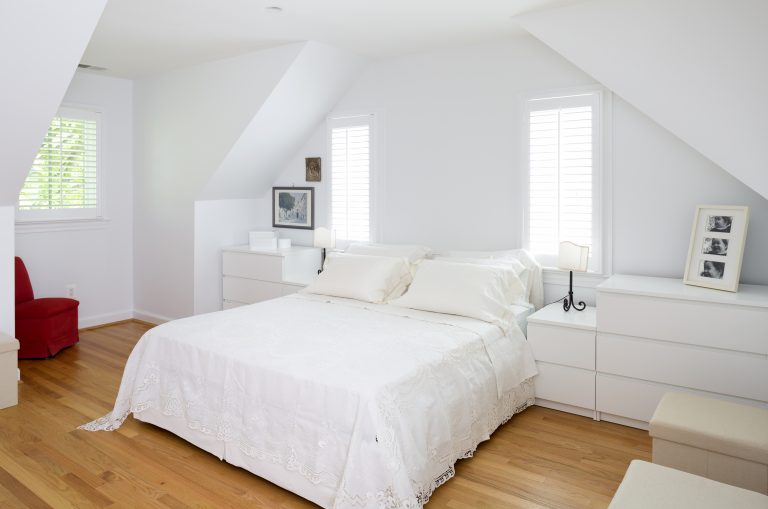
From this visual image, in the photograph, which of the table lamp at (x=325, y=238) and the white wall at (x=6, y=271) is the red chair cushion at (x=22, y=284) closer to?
the white wall at (x=6, y=271)

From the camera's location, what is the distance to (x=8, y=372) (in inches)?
141

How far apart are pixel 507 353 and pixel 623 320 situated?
670 millimetres

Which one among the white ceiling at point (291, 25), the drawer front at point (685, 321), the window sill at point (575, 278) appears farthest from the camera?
the window sill at point (575, 278)

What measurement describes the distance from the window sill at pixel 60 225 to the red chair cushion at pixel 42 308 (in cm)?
72

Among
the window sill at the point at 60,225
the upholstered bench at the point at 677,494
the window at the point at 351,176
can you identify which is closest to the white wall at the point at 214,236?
the window at the point at 351,176

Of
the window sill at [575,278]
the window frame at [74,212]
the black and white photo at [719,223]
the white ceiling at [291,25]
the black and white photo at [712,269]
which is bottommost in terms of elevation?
the window sill at [575,278]

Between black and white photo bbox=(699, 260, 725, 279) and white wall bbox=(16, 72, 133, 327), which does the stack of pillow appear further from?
white wall bbox=(16, 72, 133, 327)

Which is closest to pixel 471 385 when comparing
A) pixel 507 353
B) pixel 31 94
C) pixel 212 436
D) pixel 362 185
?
pixel 507 353

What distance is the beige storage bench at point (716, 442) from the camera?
226cm

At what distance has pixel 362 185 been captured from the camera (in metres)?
5.02

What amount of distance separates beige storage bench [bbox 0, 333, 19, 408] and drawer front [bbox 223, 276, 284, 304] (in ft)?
6.36

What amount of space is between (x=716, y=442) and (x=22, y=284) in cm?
489

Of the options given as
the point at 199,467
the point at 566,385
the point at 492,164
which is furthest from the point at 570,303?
the point at 199,467

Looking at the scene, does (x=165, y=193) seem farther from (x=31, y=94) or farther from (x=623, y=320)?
(x=623, y=320)
